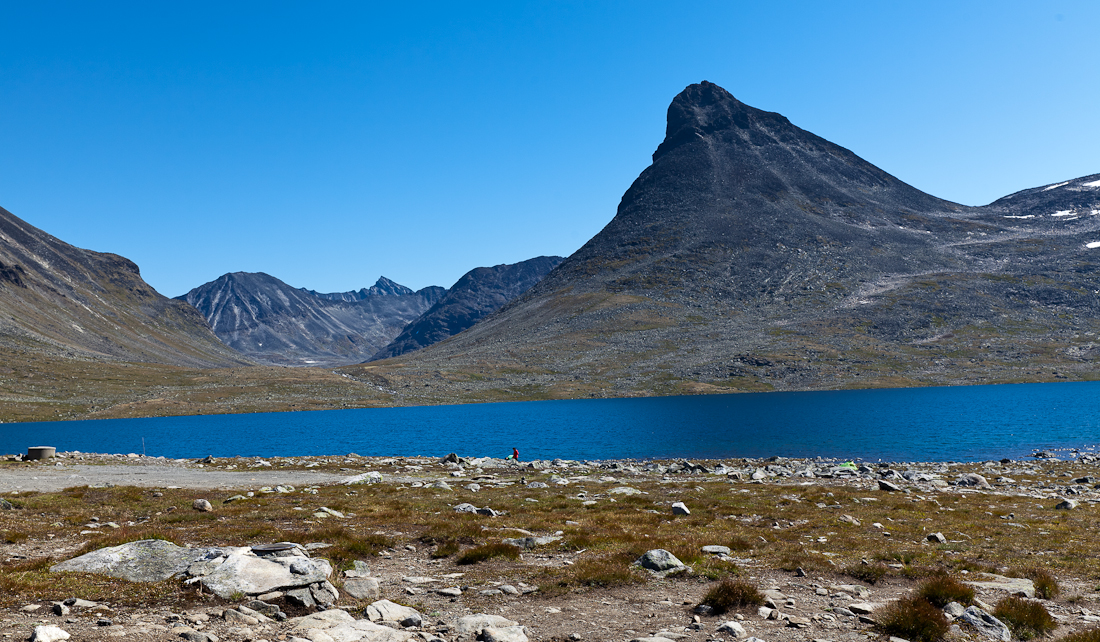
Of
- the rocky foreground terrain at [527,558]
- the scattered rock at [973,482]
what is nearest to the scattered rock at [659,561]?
the rocky foreground terrain at [527,558]

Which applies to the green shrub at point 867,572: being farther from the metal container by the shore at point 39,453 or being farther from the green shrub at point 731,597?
the metal container by the shore at point 39,453

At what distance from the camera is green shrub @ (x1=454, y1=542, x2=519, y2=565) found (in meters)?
17.9

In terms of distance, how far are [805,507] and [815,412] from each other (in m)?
102

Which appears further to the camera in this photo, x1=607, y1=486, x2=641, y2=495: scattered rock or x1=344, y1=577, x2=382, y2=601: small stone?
x1=607, y1=486, x2=641, y2=495: scattered rock

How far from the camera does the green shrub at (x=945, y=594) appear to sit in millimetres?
13992

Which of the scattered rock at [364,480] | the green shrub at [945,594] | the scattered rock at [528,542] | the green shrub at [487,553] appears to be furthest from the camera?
the scattered rock at [364,480]

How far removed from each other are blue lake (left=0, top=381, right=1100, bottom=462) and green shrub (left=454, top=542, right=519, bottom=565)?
54.3 meters

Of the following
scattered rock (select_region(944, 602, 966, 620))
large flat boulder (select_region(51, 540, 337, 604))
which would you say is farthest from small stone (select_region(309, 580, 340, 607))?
scattered rock (select_region(944, 602, 966, 620))

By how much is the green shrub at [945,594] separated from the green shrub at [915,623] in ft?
4.69

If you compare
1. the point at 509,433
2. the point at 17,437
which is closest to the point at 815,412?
the point at 509,433

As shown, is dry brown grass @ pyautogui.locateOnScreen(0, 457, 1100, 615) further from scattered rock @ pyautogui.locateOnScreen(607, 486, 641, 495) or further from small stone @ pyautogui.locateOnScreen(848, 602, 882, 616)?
small stone @ pyautogui.locateOnScreen(848, 602, 882, 616)

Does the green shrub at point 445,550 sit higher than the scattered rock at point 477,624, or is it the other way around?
the scattered rock at point 477,624

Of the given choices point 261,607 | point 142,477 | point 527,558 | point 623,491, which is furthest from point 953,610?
point 142,477

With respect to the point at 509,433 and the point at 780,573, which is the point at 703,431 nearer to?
the point at 509,433
